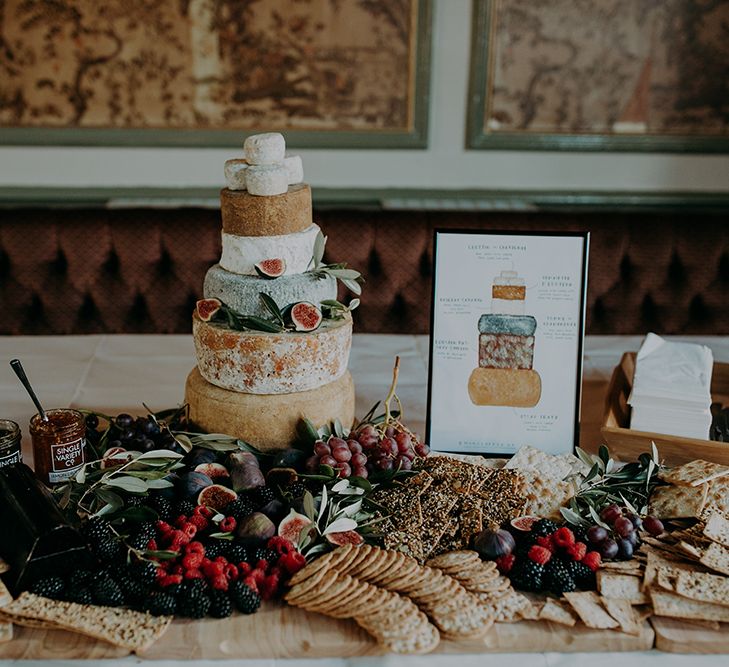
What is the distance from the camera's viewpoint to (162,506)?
1086mm

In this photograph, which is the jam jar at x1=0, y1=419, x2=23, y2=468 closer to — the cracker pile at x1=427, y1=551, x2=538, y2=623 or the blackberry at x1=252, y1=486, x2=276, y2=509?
the blackberry at x1=252, y1=486, x2=276, y2=509

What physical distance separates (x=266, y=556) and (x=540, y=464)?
0.45 m

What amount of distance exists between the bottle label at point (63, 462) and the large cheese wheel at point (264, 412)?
0.66ft

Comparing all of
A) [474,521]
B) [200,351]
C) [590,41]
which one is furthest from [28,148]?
[474,521]

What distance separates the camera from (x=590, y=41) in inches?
89.4

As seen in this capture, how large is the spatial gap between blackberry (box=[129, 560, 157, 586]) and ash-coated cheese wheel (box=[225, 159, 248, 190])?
585mm

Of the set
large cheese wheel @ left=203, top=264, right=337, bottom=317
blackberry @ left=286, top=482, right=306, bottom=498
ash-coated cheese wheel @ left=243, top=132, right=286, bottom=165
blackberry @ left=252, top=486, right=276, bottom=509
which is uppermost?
ash-coated cheese wheel @ left=243, top=132, right=286, bottom=165

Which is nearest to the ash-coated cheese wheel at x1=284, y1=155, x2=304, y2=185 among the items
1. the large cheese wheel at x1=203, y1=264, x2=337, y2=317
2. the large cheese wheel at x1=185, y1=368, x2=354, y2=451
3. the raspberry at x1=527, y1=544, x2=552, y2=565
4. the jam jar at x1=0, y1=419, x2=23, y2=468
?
the large cheese wheel at x1=203, y1=264, x2=337, y2=317

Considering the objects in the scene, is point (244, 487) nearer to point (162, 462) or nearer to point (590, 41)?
point (162, 462)

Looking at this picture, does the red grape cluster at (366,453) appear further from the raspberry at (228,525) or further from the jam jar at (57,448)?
the jam jar at (57,448)

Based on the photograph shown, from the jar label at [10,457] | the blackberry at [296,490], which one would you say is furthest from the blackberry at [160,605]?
the jar label at [10,457]

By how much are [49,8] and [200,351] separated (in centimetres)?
140

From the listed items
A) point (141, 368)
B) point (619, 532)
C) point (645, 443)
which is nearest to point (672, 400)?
point (645, 443)

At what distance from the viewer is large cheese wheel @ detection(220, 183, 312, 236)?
48.7 inches
